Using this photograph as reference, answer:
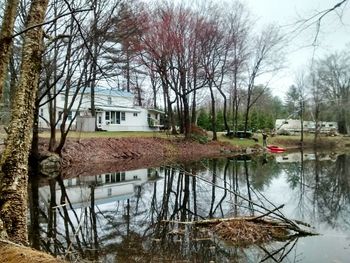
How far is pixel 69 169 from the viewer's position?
21.8 m

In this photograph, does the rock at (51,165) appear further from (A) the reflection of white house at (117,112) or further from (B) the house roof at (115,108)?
(B) the house roof at (115,108)

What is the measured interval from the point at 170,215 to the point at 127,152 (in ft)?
67.5

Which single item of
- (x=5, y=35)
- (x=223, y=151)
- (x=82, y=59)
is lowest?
(x=223, y=151)

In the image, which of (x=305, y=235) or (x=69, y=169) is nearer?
(x=305, y=235)

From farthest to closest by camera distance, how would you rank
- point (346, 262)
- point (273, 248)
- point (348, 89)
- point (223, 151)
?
point (348, 89)
point (223, 151)
point (273, 248)
point (346, 262)

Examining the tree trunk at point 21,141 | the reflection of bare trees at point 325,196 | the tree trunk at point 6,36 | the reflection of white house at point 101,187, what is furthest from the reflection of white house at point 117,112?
the tree trunk at point 6,36

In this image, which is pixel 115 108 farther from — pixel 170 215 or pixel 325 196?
pixel 170 215

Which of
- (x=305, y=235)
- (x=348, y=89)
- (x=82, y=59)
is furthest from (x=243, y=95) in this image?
(x=305, y=235)

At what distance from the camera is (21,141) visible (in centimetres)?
348

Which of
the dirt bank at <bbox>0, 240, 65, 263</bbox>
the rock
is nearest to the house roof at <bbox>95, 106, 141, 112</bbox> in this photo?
the rock

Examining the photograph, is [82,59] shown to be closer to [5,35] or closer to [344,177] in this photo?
[344,177]

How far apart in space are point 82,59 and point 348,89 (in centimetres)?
5109

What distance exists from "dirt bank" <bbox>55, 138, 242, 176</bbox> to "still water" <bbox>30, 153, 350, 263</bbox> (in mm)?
5385

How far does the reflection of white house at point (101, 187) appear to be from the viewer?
13.4 metres
